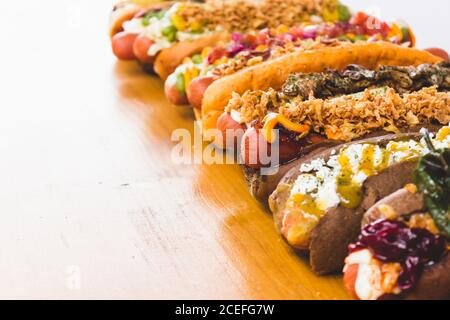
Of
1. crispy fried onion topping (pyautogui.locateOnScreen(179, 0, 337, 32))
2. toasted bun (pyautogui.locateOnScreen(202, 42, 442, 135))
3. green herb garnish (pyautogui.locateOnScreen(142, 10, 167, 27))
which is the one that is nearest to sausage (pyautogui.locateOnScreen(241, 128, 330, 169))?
toasted bun (pyautogui.locateOnScreen(202, 42, 442, 135))

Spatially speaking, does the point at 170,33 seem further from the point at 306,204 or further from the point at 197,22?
the point at 306,204

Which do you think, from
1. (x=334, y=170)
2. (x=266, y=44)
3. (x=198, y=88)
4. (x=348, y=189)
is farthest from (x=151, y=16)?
(x=348, y=189)

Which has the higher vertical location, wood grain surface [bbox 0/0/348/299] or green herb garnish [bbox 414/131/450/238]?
green herb garnish [bbox 414/131/450/238]

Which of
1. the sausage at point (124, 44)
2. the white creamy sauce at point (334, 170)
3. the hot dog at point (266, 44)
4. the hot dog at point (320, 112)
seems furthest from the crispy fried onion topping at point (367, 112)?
the sausage at point (124, 44)

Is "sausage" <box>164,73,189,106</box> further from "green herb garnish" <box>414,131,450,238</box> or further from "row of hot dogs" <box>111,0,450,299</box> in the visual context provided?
"green herb garnish" <box>414,131,450,238</box>

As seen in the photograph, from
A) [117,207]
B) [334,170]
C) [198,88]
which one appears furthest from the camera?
[198,88]

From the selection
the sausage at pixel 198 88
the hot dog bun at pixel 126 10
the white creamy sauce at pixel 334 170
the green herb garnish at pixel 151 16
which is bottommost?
the hot dog bun at pixel 126 10

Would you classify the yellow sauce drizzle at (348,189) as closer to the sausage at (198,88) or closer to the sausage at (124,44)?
the sausage at (198,88)
